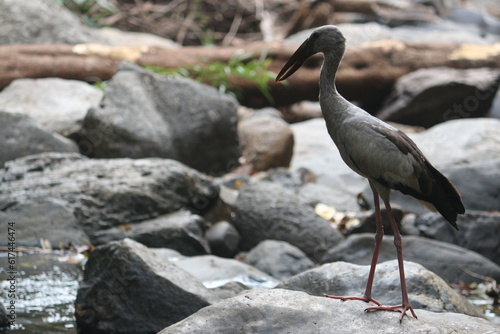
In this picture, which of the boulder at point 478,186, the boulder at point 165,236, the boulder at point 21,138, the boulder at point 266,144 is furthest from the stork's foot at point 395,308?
the boulder at point 266,144

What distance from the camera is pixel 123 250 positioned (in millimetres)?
4645

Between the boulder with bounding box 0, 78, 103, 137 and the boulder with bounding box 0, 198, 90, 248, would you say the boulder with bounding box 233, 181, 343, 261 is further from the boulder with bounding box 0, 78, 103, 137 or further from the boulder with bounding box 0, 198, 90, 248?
the boulder with bounding box 0, 78, 103, 137

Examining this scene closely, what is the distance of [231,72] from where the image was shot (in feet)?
36.9

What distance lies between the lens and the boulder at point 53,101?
28.5 feet

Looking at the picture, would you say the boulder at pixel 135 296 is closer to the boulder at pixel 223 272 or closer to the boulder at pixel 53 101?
the boulder at pixel 223 272

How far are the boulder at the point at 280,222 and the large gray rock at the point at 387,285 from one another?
2.24 m

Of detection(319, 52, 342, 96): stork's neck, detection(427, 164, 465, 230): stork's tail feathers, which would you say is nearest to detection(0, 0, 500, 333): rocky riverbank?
detection(427, 164, 465, 230): stork's tail feathers

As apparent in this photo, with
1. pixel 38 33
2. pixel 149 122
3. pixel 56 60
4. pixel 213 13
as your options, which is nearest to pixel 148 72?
pixel 149 122

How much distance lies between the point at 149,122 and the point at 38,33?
432cm

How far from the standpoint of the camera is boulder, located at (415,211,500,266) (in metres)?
6.78

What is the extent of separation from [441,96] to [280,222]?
5.75 metres

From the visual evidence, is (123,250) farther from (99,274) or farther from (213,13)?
(213,13)

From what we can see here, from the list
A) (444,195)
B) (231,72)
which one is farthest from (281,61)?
(444,195)

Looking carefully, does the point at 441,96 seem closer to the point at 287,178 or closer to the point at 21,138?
the point at 287,178
